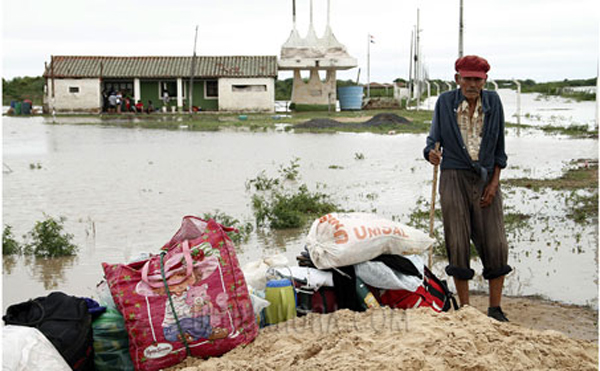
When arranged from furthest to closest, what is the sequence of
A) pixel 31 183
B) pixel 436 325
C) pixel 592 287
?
1. pixel 31 183
2. pixel 592 287
3. pixel 436 325

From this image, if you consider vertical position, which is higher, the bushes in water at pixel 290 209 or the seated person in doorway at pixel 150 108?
the seated person in doorway at pixel 150 108

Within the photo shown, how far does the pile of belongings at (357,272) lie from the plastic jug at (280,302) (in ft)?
0.05

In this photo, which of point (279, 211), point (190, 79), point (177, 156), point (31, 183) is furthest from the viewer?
point (190, 79)

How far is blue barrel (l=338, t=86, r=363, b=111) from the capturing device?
4459cm

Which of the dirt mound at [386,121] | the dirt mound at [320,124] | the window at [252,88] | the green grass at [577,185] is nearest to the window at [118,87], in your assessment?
the window at [252,88]

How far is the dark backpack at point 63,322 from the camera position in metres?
3.79

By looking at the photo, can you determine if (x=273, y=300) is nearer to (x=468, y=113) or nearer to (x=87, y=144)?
(x=468, y=113)

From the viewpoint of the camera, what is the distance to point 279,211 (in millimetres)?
8422

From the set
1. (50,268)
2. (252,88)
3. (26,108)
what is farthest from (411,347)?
(26,108)

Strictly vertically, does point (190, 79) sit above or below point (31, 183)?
above

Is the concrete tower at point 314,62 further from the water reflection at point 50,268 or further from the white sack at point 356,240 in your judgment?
the white sack at point 356,240

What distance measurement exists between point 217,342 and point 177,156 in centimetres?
1354

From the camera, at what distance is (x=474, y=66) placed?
15.7 ft

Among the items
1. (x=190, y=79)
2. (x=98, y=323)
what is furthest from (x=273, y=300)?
(x=190, y=79)
